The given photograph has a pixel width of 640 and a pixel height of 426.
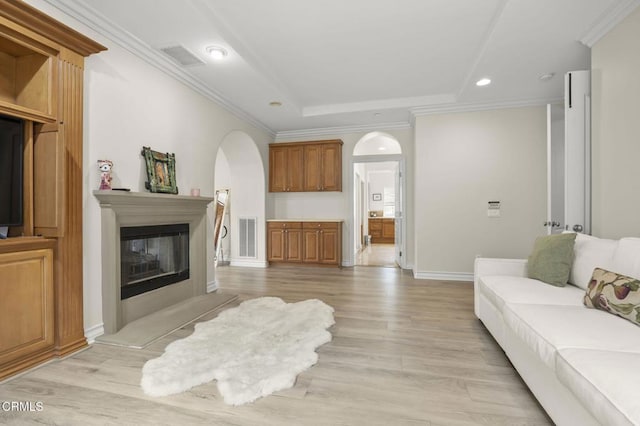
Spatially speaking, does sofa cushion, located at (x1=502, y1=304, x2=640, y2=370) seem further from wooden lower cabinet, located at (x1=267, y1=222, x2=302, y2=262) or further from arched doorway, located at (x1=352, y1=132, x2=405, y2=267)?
arched doorway, located at (x1=352, y1=132, x2=405, y2=267)

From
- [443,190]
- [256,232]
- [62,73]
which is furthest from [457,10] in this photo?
[256,232]

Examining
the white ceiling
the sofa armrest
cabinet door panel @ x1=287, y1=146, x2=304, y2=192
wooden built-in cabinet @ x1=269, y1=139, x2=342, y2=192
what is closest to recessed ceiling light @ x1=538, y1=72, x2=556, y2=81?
the white ceiling

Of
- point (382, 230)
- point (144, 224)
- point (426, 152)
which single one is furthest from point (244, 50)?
point (382, 230)

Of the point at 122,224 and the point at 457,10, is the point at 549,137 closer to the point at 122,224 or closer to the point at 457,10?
the point at 457,10

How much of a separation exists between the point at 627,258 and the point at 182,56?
4.07 m

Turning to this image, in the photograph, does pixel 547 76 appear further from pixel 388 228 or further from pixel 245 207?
pixel 388 228

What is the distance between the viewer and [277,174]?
593 cm

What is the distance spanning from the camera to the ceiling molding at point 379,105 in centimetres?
447

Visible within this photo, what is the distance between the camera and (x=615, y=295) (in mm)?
1676

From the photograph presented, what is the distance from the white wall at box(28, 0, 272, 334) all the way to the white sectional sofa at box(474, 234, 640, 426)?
315cm

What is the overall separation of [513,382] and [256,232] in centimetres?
Answer: 470

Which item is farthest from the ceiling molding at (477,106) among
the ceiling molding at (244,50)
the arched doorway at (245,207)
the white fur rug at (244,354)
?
the white fur rug at (244,354)

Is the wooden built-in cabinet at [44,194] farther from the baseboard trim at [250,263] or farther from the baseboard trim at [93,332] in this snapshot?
the baseboard trim at [250,263]

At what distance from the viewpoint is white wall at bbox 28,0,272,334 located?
7.88 ft
